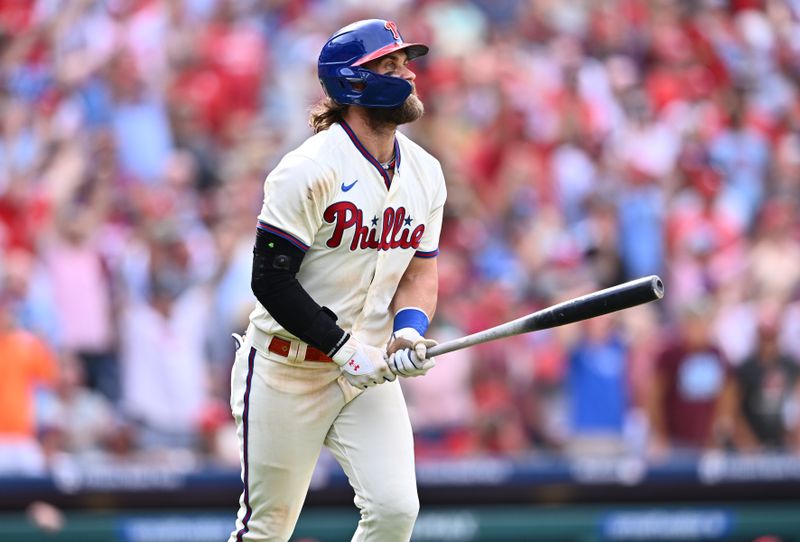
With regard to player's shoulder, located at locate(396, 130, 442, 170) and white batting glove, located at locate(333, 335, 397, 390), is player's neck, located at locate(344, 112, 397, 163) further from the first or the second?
white batting glove, located at locate(333, 335, 397, 390)

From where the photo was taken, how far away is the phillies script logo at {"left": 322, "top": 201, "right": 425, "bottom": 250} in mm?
4895

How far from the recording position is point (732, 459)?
27.4 ft

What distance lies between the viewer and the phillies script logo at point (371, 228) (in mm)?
4895

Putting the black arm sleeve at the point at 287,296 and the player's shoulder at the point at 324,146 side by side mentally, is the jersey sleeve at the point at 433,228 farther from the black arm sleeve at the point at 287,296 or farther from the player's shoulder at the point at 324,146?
the black arm sleeve at the point at 287,296

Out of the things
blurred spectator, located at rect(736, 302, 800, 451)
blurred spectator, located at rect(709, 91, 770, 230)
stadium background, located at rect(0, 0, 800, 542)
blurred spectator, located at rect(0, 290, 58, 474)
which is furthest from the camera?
blurred spectator, located at rect(709, 91, 770, 230)

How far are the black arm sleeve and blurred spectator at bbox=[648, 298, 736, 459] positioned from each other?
450 cm

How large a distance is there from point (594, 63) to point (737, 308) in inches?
127

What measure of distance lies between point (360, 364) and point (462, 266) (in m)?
4.88

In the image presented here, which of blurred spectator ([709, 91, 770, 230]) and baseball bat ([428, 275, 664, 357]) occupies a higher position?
baseball bat ([428, 275, 664, 357])

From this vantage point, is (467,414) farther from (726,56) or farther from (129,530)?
(726,56)

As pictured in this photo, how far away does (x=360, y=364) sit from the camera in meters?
4.86

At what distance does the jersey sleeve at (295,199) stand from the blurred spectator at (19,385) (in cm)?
409

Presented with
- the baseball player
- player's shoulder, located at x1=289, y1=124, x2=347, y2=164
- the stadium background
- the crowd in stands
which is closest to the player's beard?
the baseball player

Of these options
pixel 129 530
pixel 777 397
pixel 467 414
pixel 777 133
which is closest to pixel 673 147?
pixel 777 133
